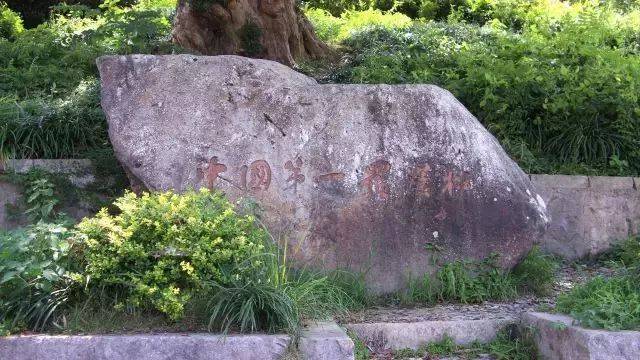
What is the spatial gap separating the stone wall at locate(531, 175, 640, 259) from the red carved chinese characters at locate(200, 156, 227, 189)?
3.38 meters

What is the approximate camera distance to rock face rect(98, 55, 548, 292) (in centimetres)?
593

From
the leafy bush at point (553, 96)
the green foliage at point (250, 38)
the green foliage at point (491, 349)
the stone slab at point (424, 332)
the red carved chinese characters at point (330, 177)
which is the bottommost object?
the green foliage at point (491, 349)

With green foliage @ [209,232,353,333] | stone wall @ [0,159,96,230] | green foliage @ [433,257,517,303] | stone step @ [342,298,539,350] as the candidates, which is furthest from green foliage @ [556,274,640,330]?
stone wall @ [0,159,96,230]

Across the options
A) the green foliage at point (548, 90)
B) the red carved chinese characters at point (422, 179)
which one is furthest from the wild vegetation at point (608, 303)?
the green foliage at point (548, 90)

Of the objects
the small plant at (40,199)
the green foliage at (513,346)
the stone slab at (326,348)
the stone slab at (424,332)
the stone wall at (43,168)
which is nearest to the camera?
the stone slab at (326,348)

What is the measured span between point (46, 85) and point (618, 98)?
6.20 m

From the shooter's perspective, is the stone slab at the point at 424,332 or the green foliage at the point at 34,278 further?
the stone slab at the point at 424,332

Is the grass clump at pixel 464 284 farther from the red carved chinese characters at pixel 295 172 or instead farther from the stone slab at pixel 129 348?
the stone slab at pixel 129 348

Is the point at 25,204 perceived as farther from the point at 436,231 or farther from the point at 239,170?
the point at 436,231

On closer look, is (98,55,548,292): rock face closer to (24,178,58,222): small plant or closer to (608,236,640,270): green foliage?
(24,178,58,222): small plant

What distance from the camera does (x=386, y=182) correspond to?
6.07 m

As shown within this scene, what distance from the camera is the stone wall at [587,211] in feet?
25.1

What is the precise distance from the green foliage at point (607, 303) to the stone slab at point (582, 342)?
8cm

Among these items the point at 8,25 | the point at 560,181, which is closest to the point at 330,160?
the point at 560,181
